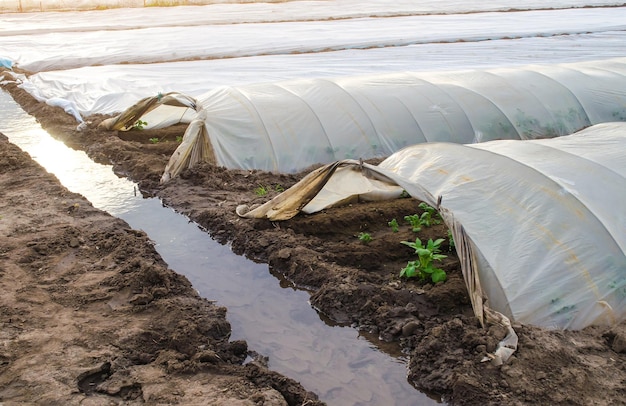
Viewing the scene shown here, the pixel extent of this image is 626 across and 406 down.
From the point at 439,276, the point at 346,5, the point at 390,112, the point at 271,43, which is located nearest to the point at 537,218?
the point at 439,276

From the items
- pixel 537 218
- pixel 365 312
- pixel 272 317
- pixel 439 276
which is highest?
pixel 537 218

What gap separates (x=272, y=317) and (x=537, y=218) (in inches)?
112

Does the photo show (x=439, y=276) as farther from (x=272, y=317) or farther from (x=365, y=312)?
(x=272, y=317)

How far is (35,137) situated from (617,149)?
10.6 meters

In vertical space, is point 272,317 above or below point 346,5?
below

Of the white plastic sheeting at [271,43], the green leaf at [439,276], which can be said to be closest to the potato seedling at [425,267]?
the green leaf at [439,276]

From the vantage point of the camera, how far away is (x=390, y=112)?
11.6 metres

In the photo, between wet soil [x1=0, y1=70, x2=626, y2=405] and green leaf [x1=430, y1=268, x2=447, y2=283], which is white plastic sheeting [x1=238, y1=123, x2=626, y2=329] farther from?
green leaf [x1=430, y1=268, x2=447, y2=283]

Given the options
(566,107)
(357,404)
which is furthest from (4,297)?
(566,107)

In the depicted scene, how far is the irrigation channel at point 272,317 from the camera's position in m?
5.68

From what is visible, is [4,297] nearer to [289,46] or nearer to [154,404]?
[154,404]

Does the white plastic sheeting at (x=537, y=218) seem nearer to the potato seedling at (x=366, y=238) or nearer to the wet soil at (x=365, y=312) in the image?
the wet soil at (x=365, y=312)

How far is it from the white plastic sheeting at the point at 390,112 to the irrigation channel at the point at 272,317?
1349 mm

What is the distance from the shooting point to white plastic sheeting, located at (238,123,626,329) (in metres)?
6.14
